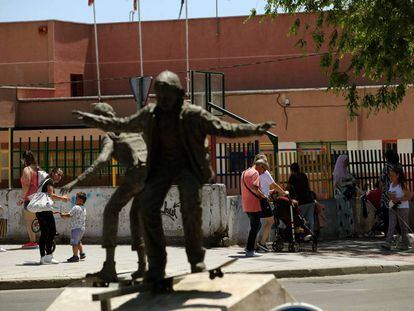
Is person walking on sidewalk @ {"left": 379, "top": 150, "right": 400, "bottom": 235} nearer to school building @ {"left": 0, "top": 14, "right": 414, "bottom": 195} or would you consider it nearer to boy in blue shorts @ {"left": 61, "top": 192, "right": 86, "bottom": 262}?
boy in blue shorts @ {"left": 61, "top": 192, "right": 86, "bottom": 262}

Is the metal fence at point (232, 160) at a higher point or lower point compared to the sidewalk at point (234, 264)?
higher

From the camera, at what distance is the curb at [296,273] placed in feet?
Answer: 49.3

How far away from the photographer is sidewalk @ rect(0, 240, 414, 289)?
15.3 m

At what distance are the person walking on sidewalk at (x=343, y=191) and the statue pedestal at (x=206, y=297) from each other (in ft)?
43.8

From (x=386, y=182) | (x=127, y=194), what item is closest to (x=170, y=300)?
(x=127, y=194)

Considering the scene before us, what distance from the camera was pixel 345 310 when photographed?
11109mm

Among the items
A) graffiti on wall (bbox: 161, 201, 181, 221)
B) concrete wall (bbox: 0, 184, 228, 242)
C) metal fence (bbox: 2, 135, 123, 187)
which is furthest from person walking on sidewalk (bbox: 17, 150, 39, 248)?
graffiti on wall (bbox: 161, 201, 181, 221)

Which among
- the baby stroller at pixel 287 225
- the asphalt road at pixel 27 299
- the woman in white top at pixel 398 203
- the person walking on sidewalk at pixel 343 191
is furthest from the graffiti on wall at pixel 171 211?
the asphalt road at pixel 27 299

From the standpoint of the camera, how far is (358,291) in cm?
1321

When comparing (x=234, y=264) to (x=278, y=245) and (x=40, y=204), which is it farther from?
(x=40, y=204)

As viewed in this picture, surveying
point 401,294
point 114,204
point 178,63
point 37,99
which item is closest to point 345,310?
point 401,294

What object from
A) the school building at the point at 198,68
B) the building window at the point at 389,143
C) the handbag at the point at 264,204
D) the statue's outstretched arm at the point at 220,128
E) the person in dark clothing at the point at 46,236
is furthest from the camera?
the school building at the point at 198,68

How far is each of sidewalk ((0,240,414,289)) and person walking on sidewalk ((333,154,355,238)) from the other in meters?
2.33

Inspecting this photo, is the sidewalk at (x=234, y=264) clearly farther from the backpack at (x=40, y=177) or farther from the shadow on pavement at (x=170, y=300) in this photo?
the shadow on pavement at (x=170, y=300)
